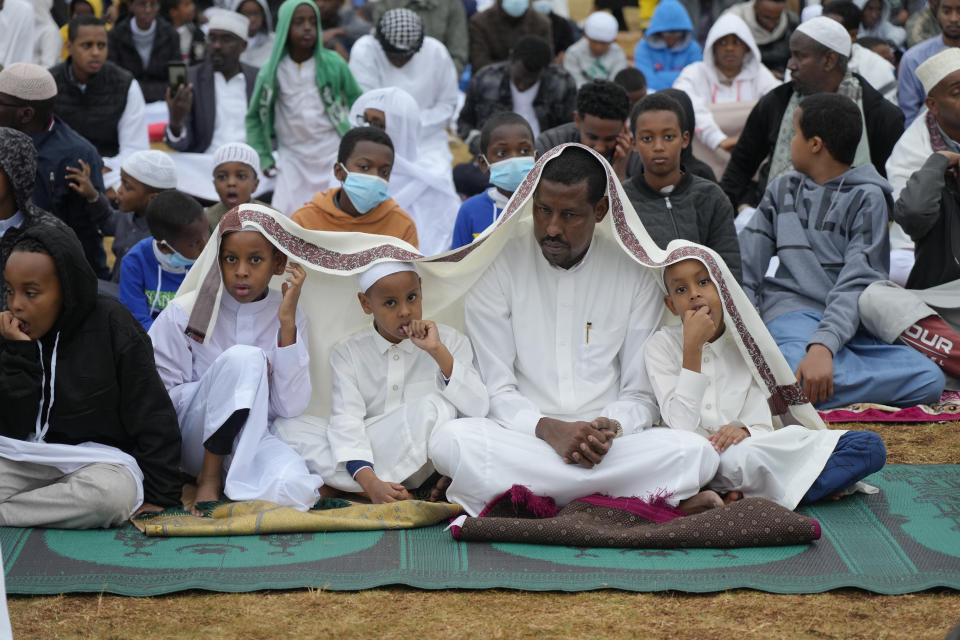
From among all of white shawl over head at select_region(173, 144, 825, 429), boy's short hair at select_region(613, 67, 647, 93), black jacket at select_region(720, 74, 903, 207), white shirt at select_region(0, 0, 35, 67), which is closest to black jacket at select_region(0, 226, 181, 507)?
white shawl over head at select_region(173, 144, 825, 429)

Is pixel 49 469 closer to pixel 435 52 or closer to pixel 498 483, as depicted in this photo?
pixel 498 483

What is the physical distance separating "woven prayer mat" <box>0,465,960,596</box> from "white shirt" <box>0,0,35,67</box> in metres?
7.29

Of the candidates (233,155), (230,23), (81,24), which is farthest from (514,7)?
(233,155)

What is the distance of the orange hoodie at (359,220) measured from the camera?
6.30 meters

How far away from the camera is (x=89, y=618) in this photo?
3629 millimetres

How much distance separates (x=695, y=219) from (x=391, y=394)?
1.89 metres

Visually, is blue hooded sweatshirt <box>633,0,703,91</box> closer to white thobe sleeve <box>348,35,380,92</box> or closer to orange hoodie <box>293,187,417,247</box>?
white thobe sleeve <box>348,35,380,92</box>

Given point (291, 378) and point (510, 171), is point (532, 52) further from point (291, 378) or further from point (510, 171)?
point (291, 378)

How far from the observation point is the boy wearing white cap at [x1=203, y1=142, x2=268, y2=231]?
22.9 feet

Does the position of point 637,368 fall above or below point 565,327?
below

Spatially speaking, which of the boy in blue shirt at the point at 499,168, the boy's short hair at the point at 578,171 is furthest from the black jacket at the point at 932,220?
the boy's short hair at the point at 578,171

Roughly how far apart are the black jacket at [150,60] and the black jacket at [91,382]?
7490 mm

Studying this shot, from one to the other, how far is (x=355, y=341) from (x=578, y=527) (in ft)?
4.31

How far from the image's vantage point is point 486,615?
368cm
